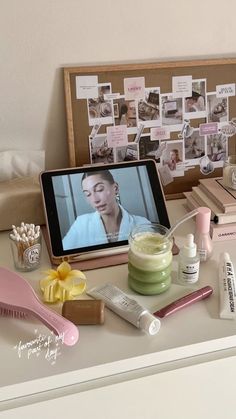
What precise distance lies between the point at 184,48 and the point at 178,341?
2.01 ft

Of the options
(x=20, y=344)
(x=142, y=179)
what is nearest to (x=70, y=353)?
(x=20, y=344)

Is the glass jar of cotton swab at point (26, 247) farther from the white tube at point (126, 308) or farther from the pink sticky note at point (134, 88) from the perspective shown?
the pink sticky note at point (134, 88)

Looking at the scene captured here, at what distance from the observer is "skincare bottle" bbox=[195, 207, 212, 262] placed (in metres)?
0.95

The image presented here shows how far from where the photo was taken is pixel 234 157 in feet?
3.66

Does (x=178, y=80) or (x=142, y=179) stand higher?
(x=178, y=80)

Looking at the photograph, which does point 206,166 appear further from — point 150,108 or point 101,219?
point 101,219

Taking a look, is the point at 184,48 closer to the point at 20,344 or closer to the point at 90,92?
the point at 90,92

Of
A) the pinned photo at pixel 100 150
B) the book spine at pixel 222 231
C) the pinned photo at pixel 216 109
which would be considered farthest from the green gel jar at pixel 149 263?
the pinned photo at pixel 216 109

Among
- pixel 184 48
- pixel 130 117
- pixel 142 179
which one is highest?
pixel 184 48

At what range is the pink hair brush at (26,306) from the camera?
0.76 metres

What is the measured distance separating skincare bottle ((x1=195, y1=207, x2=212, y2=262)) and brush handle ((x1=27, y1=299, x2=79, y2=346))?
0.29 meters

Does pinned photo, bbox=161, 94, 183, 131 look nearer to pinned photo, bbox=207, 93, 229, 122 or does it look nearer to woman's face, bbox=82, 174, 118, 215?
pinned photo, bbox=207, 93, 229, 122

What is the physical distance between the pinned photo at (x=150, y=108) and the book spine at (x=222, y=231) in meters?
0.26

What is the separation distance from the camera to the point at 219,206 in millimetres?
1012
